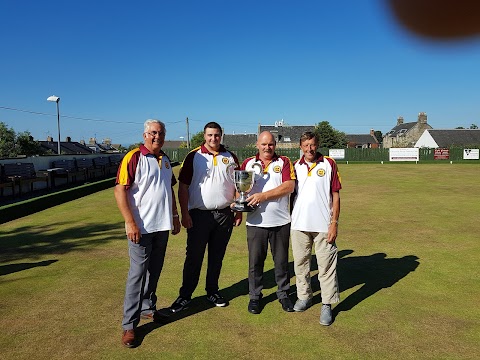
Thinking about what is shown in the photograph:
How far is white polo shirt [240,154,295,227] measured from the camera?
4.26m

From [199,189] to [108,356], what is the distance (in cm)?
186

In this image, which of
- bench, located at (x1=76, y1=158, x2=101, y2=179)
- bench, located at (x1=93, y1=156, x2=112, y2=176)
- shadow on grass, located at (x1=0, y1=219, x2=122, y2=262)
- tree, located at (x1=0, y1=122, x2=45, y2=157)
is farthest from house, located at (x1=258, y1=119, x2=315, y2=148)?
shadow on grass, located at (x1=0, y1=219, x2=122, y2=262)

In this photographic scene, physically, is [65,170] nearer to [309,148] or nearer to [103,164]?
[103,164]

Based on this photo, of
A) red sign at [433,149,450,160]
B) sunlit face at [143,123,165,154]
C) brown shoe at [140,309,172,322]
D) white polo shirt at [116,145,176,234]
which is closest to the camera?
white polo shirt at [116,145,176,234]

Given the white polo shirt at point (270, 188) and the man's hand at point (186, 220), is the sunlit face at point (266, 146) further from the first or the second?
the man's hand at point (186, 220)

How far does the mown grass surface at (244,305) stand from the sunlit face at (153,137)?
1.89 m

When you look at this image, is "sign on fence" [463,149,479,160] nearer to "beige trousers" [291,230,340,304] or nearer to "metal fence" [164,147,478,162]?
"metal fence" [164,147,478,162]

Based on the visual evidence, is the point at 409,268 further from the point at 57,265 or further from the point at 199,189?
the point at 57,265

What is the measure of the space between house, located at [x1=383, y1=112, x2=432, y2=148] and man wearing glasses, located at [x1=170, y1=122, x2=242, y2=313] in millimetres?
70713

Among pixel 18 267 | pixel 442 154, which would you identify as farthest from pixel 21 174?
pixel 442 154

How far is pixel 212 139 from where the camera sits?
4.28 m

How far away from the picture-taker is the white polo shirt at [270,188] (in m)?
4.26

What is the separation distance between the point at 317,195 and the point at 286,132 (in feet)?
214

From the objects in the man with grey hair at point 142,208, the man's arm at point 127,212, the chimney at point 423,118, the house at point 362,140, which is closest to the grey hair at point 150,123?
the man with grey hair at point 142,208
